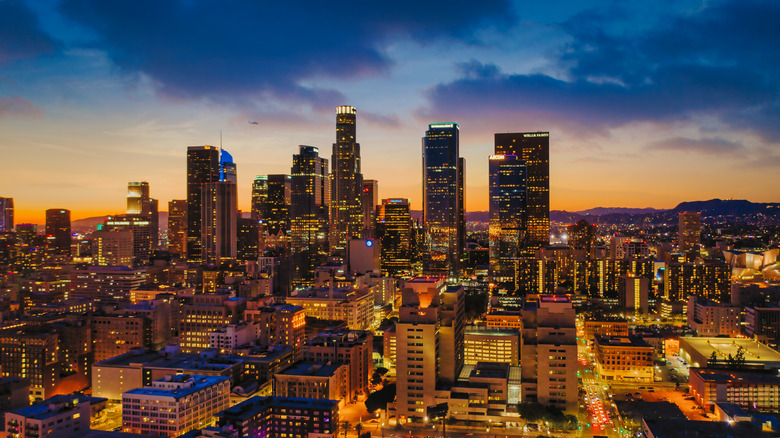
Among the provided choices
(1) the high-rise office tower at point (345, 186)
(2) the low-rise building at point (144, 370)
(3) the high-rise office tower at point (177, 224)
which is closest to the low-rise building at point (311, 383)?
(2) the low-rise building at point (144, 370)

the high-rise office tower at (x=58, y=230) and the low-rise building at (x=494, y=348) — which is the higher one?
the high-rise office tower at (x=58, y=230)

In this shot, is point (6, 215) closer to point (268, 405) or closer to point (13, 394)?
point (13, 394)

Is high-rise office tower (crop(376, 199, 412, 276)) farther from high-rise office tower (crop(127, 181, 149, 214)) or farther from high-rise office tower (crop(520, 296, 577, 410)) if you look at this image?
high-rise office tower (crop(520, 296, 577, 410))

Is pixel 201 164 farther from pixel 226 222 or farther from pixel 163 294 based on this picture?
pixel 163 294

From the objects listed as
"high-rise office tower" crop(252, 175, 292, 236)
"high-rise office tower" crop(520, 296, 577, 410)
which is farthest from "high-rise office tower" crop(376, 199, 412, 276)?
"high-rise office tower" crop(520, 296, 577, 410)

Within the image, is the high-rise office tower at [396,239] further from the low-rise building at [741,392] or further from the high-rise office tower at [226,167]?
the low-rise building at [741,392]

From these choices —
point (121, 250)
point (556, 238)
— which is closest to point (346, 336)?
point (121, 250)
